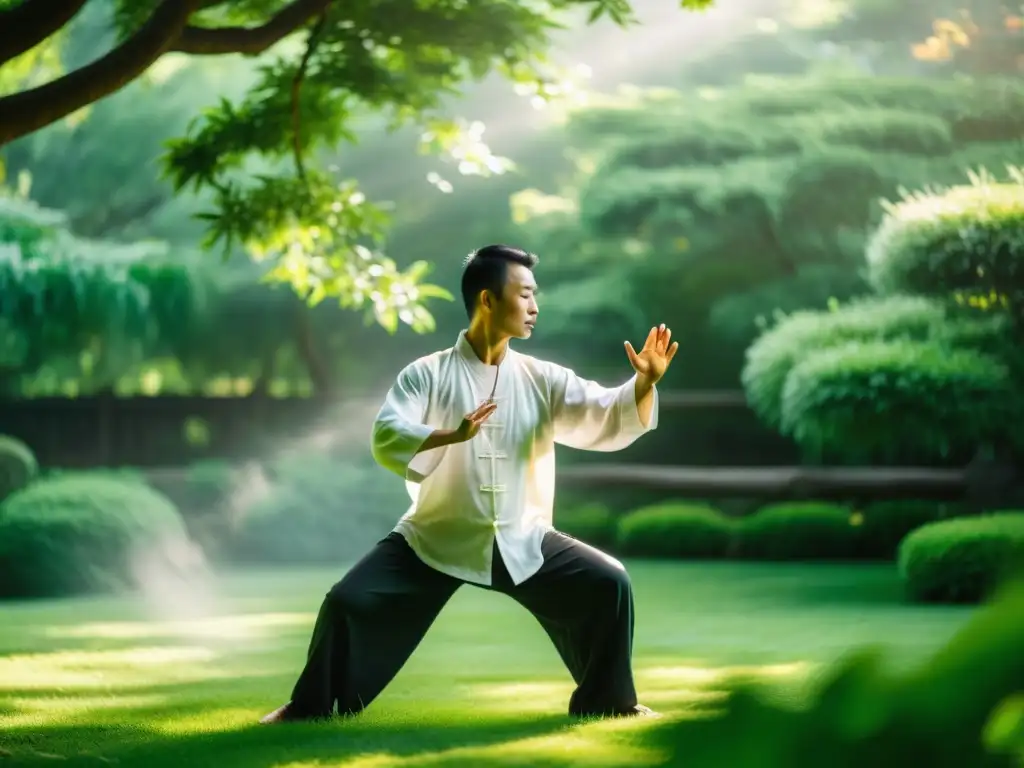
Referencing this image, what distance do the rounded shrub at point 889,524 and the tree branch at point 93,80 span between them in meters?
7.63

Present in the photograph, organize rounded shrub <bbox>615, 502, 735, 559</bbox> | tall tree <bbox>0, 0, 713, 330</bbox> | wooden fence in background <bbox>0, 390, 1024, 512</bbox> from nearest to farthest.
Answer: tall tree <bbox>0, 0, 713, 330</bbox> < wooden fence in background <bbox>0, 390, 1024, 512</bbox> < rounded shrub <bbox>615, 502, 735, 559</bbox>

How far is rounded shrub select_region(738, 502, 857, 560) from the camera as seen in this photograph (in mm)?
10562

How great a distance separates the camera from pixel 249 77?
15055 millimetres

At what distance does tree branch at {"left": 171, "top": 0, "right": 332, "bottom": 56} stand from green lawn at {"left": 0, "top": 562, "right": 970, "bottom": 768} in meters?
2.34

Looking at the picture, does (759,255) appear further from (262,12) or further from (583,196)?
(262,12)

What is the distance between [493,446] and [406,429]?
14.2 inches

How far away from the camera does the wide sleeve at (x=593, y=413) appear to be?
3869 mm

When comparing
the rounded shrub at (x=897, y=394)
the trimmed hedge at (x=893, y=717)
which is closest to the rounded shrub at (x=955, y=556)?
the rounded shrub at (x=897, y=394)

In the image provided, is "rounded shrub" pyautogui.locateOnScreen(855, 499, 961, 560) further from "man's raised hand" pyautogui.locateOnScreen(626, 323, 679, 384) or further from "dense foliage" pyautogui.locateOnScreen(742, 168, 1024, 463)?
"man's raised hand" pyautogui.locateOnScreen(626, 323, 679, 384)

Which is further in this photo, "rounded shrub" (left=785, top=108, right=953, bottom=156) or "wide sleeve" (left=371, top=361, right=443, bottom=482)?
"rounded shrub" (left=785, top=108, right=953, bottom=156)

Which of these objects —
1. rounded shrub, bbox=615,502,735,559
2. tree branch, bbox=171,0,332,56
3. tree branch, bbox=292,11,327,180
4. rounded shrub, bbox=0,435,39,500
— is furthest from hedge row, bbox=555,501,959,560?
tree branch, bbox=171,0,332,56

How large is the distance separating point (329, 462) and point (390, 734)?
7.75 metres

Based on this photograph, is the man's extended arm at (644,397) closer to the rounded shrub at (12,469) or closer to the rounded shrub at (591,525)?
the rounded shrub at (591,525)

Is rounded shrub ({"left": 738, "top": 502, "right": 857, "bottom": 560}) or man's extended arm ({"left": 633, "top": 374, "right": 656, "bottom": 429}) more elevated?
man's extended arm ({"left": 633, "top": 374, "right": 656, "bottom": 429})
